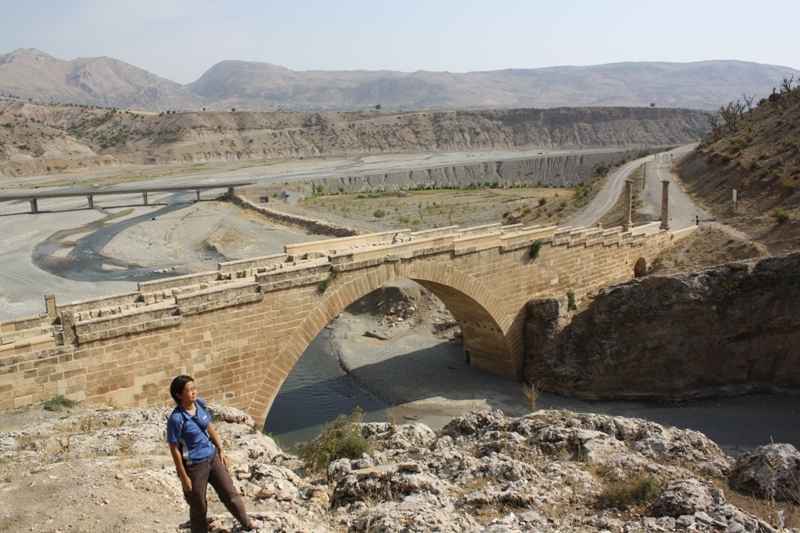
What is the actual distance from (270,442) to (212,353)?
318 cm

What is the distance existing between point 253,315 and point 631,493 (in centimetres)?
862

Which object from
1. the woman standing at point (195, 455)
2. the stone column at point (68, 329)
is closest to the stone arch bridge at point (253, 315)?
the stone column at point (68, 329)

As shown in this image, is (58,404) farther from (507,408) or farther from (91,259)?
(91,259)

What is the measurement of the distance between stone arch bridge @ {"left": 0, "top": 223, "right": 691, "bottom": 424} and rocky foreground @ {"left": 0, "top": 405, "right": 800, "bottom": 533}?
1327mm

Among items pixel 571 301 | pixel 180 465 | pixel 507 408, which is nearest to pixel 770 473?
pixel 180 465

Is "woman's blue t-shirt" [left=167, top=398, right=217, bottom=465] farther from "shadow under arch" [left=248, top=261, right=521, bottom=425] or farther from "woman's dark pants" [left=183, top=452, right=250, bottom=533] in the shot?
"shadow under arch" [left=248, top=261, right=521, bottom=425]

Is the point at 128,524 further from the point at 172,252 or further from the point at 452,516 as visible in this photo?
the point at 172,252

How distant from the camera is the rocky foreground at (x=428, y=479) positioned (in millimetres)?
6305

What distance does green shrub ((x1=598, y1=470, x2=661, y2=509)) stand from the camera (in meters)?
6.89

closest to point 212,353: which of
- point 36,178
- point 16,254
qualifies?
point 16,254

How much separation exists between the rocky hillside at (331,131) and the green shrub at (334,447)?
90698 millimetres

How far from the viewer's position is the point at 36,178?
2921 inches

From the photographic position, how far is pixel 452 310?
66.4 ft

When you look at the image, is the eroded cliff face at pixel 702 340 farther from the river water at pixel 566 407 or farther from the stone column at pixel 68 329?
the stone column at pixel 68 329
